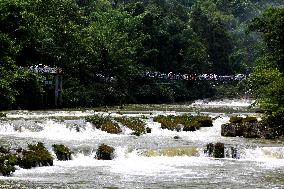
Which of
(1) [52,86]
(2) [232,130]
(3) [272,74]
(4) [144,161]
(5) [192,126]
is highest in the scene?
(3) [272,74]

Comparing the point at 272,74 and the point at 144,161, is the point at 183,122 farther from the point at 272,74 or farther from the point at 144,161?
the point at 144,161

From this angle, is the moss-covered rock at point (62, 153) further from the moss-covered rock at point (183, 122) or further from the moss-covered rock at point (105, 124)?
the moss-covered rock at point (183, 122)

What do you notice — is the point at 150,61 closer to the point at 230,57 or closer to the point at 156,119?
the point at 230,57

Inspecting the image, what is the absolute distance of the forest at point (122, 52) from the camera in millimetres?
43750

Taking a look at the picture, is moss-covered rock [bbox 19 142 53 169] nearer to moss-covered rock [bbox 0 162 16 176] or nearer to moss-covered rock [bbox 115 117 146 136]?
moss-covered rock [bbox 0 162 16 176]

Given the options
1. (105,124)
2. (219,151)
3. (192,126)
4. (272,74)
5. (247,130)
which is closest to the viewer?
(219,151)

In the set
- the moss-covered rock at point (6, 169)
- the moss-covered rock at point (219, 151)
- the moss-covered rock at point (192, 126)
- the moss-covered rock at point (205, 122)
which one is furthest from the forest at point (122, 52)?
the moss-covered rock at point (6, 169)

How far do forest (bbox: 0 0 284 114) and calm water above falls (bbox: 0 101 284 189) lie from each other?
4.14 metres

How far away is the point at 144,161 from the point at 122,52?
3951 cm

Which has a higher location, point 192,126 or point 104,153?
point 192,126

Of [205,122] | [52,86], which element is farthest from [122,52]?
[205,122]

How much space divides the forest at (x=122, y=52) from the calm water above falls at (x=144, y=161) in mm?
4142

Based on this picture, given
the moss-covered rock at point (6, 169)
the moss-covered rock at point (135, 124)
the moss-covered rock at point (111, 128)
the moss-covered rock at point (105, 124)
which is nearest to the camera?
the moss-covered rock at point (6, 169)

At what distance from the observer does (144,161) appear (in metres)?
27.2
